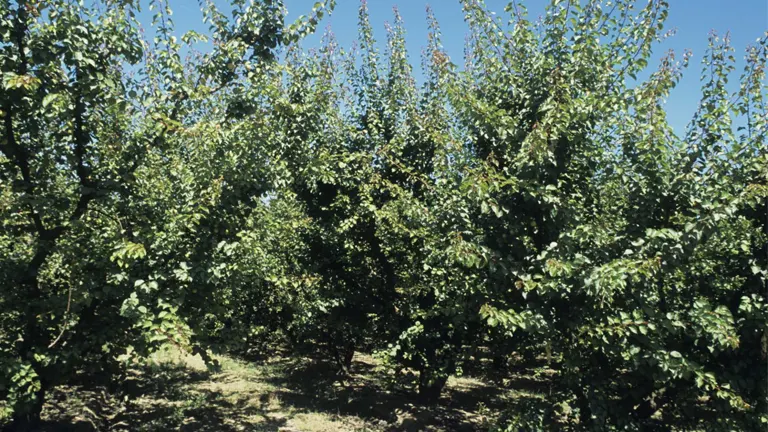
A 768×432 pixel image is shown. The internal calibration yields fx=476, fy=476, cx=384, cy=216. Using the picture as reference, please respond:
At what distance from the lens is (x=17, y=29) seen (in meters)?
4.88

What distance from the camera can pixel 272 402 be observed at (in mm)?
10273

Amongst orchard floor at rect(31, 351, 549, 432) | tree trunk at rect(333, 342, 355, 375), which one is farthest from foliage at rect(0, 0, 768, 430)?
tree trunk at rect(333, 342, 355, 375)

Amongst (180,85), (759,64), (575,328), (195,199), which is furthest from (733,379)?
(180,85)

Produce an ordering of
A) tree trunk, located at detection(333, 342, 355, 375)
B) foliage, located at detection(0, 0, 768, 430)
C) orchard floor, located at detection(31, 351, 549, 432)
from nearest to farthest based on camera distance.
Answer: foliage, located at detection(0, 0, 768, 430) → orchard floor, located at detection(31, 351, 549, 432) → tree trunk, located at detection(333, 342, 355, 375)

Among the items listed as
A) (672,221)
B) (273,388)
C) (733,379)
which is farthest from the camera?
(273,388)

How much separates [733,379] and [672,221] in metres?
1.67

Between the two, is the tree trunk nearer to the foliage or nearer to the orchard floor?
the orchard floor

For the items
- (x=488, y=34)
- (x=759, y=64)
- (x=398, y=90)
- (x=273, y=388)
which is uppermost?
(x=398, y=90)

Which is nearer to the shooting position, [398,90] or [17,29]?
[17,29]

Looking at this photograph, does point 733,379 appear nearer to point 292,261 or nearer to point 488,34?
point 488,34

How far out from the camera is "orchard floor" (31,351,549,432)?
330 inches

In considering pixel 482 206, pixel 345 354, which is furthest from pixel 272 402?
pixel 482 206

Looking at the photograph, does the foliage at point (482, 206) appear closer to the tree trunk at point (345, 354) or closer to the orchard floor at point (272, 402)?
the orchard floor at point (272, 402)

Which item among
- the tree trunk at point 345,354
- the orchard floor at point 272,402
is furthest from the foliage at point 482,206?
the tree trunk at point 345,354
